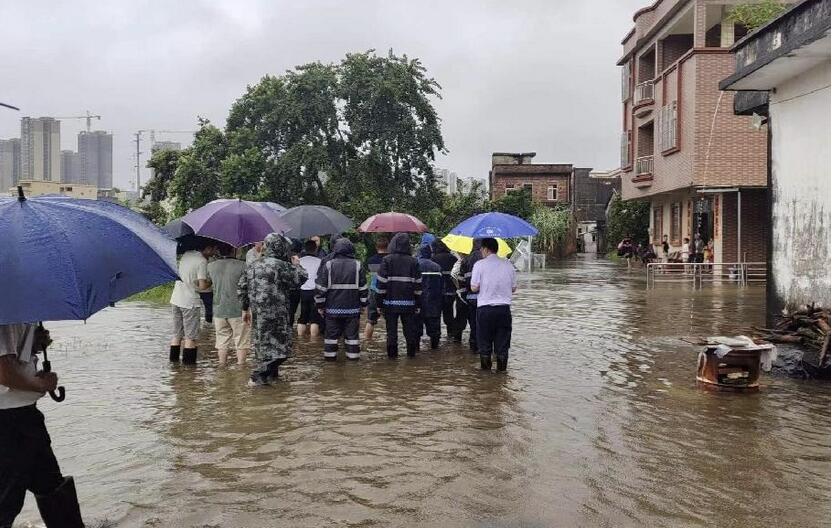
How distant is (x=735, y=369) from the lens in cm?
821

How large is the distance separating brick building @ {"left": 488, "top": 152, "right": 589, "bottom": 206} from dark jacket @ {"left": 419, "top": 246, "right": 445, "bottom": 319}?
2082 inches

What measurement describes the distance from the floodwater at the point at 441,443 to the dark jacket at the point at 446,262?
3.32 ft

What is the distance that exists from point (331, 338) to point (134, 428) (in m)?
3.36

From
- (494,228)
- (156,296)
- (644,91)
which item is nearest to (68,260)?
(494,228)

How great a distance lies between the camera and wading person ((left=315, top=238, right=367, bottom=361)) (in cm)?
968

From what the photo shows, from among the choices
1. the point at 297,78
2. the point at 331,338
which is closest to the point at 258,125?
the point at 297,78

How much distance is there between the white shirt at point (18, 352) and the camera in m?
3.79

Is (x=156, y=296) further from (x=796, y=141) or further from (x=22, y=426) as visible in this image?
(x=22, y=426)

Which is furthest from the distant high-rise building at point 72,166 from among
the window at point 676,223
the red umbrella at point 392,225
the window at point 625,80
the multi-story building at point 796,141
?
the multi-story building at point 796,141

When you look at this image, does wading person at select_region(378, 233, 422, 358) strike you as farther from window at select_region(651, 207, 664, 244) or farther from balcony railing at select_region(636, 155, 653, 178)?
window at select_region(651, 207, 664, 244)

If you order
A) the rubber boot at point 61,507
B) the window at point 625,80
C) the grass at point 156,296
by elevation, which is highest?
the window at point 625,80

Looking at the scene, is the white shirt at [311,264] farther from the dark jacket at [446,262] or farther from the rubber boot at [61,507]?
the rubber boot at [61,507]

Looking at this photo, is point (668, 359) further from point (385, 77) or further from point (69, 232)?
point (385, 77)

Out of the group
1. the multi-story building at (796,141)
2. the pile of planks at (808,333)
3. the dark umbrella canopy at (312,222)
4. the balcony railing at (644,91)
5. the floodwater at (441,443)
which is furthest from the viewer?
the balcony railing at (644,91)
